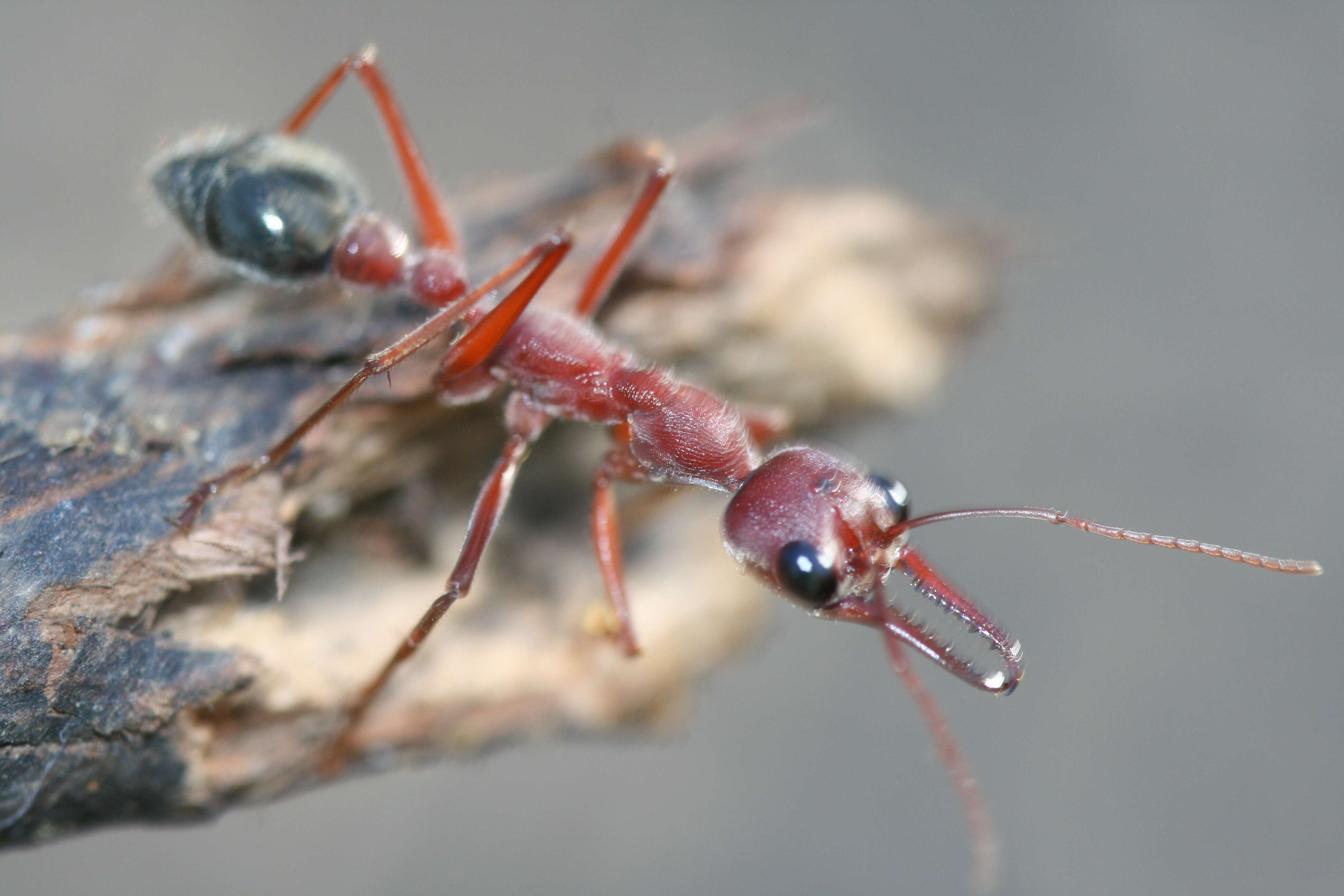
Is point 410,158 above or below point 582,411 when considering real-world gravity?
above

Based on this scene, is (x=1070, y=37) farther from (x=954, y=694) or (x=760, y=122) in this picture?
(x=954, y=694)

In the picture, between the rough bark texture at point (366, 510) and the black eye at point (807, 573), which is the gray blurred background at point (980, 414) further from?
the black eye at point (807, 573)

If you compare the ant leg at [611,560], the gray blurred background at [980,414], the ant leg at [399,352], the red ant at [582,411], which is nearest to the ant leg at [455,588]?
the red ant at [582,411]

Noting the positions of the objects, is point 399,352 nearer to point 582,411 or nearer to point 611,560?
point 582,411

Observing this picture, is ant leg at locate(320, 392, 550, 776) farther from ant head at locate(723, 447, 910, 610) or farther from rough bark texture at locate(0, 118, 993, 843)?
ant head at locate(723, 447, 910, 610)

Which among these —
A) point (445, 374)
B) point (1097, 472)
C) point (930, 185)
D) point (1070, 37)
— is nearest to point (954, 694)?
point (1097, 472)

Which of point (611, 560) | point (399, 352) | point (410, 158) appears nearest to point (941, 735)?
point (611, 560)
